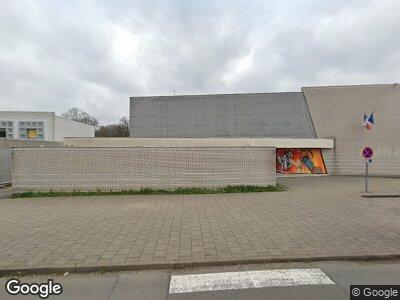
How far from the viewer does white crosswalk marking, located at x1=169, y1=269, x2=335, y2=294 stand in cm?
395

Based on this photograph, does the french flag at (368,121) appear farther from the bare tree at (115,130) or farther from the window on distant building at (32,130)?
the bare tree at (115,130)

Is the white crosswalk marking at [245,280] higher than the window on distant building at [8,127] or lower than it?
lower

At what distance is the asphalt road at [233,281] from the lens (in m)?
3.75

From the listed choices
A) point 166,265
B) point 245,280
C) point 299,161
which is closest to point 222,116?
point 299,161

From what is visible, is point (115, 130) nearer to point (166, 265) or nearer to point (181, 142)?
point (181, 142)

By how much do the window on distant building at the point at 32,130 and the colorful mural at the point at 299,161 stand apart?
27934mm

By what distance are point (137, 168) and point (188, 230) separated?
244 inches

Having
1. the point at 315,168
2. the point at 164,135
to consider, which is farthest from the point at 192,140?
the point at 315,168

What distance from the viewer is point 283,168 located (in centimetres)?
1850

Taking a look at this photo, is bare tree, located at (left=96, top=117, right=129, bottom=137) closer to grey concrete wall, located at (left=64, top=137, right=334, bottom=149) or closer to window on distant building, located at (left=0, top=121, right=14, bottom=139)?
window on distant building, located at (left=0, top=121, right=14, bottom=139)

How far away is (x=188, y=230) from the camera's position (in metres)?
6.46

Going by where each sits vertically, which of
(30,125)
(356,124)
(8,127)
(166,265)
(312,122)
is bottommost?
(166,265)

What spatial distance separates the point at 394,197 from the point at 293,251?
8067 millimetres

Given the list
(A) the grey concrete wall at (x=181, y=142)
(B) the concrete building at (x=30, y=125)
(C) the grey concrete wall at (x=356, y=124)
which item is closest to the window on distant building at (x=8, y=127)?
(B) the concrete building at (x=30, y=125)
